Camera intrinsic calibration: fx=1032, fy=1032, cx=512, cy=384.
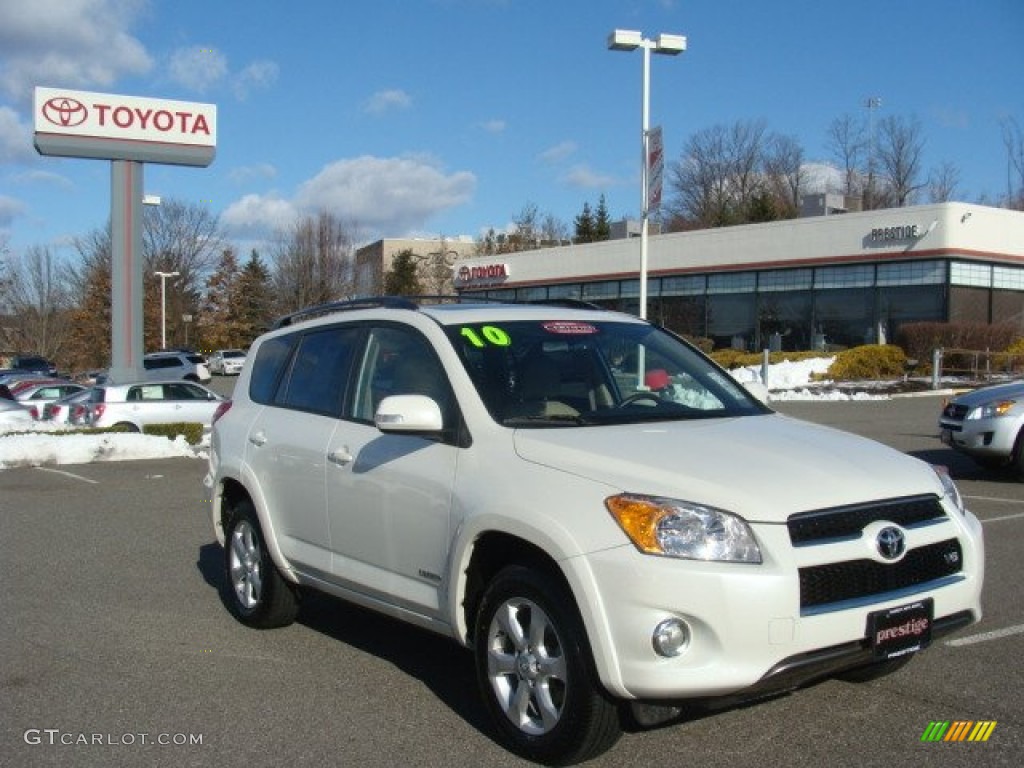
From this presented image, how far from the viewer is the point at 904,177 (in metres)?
71.4

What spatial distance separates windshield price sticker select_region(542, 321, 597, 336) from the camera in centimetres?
527

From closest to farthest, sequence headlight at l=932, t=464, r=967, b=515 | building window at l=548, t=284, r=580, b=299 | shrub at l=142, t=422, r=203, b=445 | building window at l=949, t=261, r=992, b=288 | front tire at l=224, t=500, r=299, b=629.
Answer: headlight at l=932, t=464, r=967, b=515, front tire at l=224, t=500, r=299, b=629, shrub at l=142, t=422, r=203, b=445, building window at l=949, t=261, r=992, b=288, building window at l=548, t=284, r=580, b=299

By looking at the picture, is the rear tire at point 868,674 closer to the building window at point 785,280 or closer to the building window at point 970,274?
the building window at point 970,274

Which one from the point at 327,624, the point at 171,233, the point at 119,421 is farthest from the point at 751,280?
the point at 171,233

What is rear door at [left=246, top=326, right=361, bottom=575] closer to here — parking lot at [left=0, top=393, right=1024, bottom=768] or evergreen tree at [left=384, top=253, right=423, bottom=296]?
parking lot at [left=0, top=393, right=1024, bottom=768]

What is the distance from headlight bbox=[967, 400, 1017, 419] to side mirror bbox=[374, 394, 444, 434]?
897 cm

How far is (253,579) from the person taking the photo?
629 cm

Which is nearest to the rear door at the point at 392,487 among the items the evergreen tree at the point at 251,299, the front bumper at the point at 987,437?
the front bumper at the point at 987,437

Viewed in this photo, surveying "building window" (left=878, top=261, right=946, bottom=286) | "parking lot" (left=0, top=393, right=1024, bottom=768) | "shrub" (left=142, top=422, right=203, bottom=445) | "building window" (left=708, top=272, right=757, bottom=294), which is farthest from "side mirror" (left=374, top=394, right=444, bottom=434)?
"building window" (left=708, top=272, right=757, bottom=294)

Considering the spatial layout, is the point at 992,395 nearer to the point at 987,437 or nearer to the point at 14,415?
the point at 987,437

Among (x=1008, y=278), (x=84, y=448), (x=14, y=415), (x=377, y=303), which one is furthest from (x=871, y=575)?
(x=1008, y=278)

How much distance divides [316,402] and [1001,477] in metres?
9.55

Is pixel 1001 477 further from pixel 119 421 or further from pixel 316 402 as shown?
pixel 119 421

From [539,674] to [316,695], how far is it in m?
1.45
